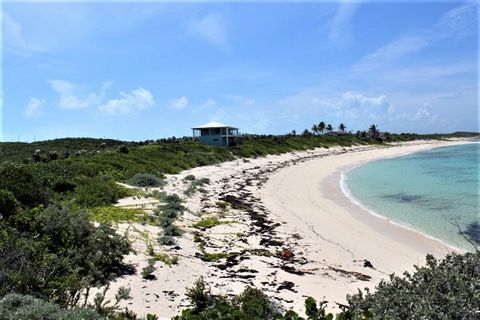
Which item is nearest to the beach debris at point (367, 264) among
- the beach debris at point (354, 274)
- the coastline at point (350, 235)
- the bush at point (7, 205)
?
the coastline at point (350, 235)

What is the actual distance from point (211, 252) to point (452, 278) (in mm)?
5940

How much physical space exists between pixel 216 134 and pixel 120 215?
40.3 m

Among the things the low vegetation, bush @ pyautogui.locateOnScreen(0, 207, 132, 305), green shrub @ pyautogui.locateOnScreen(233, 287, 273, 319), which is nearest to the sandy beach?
the low vegetation

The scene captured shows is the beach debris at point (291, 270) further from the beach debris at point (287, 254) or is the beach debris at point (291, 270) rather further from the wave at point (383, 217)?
the wave at point (383, 217)

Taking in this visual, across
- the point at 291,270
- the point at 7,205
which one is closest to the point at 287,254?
the point at 291,270

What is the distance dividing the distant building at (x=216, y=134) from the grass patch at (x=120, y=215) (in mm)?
38594

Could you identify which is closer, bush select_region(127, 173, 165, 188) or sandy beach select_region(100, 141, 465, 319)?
sandy beach select_region(100, 141, 465, 319)

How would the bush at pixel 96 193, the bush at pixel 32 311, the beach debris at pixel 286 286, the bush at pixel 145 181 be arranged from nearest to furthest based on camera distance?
the bush at pixel 32 311
the beach debris at pixel 286 286
the bush at pixel 96 193
the bush at pixel 145 181

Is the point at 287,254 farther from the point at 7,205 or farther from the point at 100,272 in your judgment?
the point at 7,205

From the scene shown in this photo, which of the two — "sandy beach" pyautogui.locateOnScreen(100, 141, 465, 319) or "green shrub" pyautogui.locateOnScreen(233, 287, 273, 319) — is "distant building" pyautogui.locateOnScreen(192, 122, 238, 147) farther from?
"green shrub" pyautogui.locateOnScreen(233, 287, 273, 319)

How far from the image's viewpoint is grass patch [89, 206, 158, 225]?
11.5 metres

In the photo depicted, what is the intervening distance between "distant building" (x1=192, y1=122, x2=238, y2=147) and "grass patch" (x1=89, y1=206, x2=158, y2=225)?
38594 mm

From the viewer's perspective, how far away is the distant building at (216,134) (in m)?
51.6

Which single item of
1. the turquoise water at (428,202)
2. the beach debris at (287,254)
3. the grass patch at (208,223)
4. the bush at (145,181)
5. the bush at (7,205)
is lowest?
the turquoise water at (428,202)
